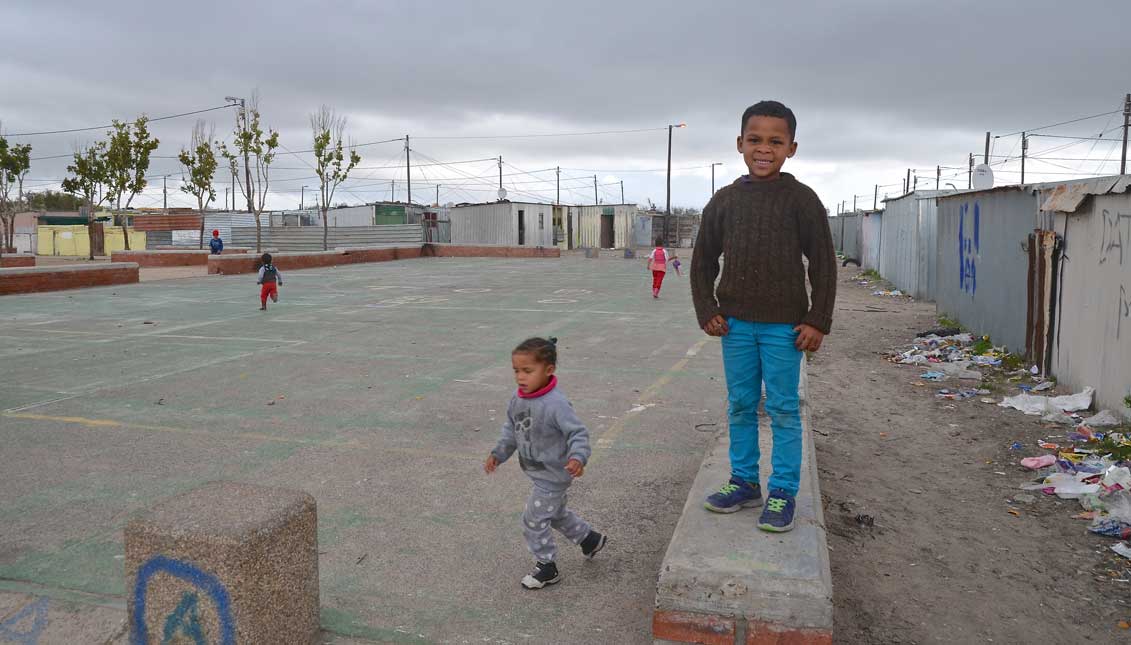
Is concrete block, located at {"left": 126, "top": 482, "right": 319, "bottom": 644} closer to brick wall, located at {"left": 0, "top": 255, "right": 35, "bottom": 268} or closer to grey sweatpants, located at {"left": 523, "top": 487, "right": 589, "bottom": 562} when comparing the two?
grey sweatpants, located at {"left": 523, "top": 487, "right": 589, "bottom": 562}

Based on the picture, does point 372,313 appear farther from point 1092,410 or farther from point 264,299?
point 1092,410

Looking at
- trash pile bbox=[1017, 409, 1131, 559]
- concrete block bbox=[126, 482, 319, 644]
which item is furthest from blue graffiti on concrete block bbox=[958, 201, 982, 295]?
concrete block bbox=[126, 482, 319, 644]

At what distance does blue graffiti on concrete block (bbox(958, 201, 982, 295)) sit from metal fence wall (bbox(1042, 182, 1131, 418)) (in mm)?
3630

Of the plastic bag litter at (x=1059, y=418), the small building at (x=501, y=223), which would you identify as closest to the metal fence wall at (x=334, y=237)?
the small building at (x=501, y=223)

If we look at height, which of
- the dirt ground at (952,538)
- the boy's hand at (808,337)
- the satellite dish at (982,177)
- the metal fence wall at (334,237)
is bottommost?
the dirt ground at (952,538)

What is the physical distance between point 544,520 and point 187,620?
1.50m

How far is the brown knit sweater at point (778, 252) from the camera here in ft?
11.3

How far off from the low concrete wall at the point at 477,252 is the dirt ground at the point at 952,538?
33.2 meters

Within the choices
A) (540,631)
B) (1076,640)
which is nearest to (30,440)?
(540,631)

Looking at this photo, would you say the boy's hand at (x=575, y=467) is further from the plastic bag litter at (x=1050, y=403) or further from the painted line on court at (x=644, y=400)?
the plastic bag litter at (x=1050, y=403)

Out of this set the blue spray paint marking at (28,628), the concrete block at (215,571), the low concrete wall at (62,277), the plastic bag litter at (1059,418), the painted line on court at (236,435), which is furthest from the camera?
the low concrete wall at (62,277)

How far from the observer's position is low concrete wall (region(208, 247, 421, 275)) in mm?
25828

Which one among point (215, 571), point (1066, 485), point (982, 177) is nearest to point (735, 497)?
point (215, 571)

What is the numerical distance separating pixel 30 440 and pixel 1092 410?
8823 mm
